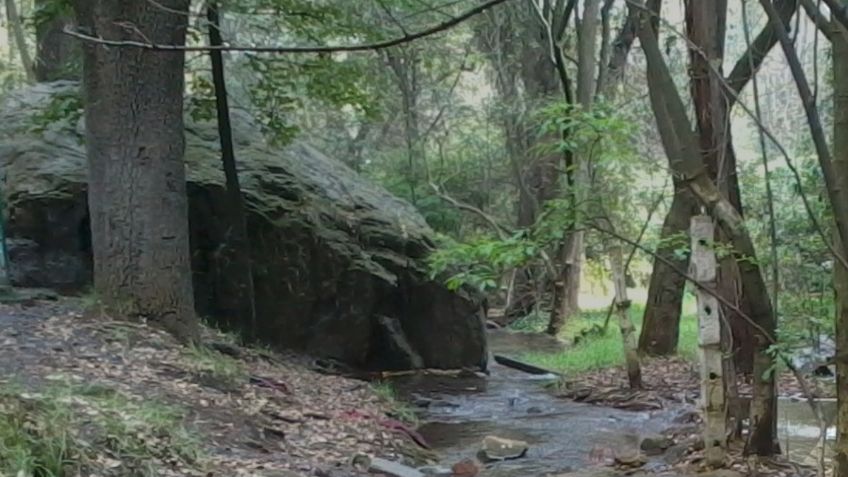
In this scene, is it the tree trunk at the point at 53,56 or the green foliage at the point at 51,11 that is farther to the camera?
the tree trunk at the point at 53,56

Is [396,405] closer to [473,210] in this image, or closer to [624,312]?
[624,312]

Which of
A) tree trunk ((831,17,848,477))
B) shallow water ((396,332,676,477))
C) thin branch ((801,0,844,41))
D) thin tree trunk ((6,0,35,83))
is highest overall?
thin tree trunk ((6,0,35,83))

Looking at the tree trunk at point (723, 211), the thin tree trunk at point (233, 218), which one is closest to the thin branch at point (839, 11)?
the tree trunk at point (723, 211)

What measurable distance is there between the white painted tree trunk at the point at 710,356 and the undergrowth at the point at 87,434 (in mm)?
3270

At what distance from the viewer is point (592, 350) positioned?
13312 millimetres

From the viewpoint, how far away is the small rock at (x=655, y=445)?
7.30 meters

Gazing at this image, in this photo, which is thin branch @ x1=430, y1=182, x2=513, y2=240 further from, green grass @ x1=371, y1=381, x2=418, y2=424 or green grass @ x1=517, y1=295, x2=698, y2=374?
green grass @ x1=371, y1=381, x2=418, y2=424

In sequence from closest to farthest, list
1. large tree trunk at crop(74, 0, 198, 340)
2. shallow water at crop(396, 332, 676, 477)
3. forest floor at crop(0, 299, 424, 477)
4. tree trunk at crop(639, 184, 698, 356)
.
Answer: forest floor at crop(0, 299, 424, 477)
shallow water at crop(396, 332, 676, 477)
large tree trunk at crop(74, 0, 198, 340)
tree trunk at crop(639, 184, 698, 356)

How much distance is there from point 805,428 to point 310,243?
6294mm

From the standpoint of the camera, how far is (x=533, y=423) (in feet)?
29.7

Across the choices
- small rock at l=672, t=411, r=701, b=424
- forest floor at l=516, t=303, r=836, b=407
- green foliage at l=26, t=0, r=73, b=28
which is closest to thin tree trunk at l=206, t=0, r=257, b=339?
green foliage at l=26, t=0, r=73, b=28

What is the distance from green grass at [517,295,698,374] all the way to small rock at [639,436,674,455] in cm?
436

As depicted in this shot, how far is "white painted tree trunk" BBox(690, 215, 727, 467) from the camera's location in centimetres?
607

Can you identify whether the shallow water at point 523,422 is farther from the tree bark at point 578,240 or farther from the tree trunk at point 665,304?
the tree bark at point 578,240
